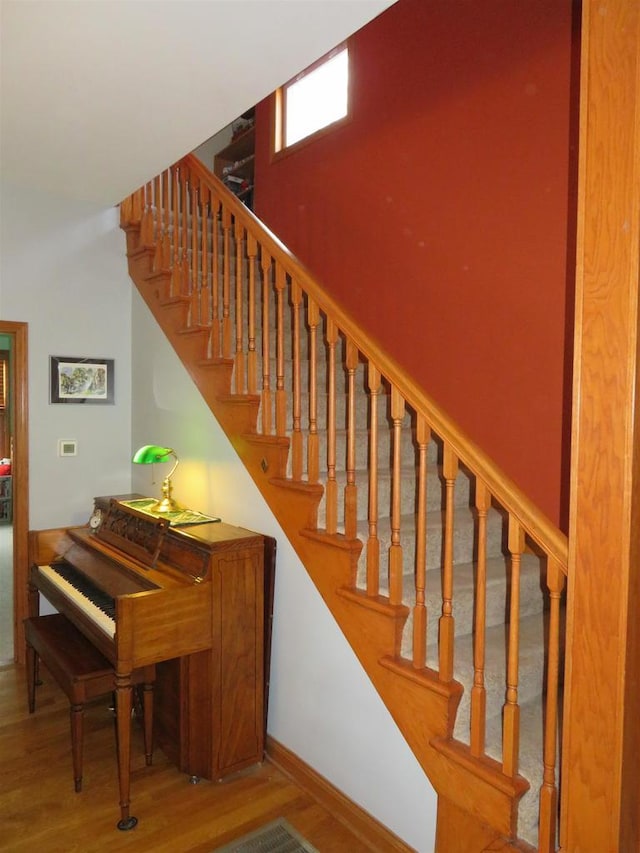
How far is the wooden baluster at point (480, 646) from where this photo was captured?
178 centimetres

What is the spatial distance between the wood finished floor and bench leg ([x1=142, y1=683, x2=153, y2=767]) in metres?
0.05

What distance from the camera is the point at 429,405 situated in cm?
189

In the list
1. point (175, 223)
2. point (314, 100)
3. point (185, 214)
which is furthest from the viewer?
point (314, 100)

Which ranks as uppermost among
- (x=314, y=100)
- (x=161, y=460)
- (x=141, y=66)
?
(x=314, y=100)

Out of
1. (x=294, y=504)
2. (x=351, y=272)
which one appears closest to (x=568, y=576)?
(x=294, y=504)

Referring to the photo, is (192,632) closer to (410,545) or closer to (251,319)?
(410,545)

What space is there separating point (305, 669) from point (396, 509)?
3.05ft

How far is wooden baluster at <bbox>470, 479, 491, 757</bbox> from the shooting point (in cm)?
178

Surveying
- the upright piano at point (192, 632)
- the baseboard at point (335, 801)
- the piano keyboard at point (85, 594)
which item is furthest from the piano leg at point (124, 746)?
the baseboard at point (335, 801)

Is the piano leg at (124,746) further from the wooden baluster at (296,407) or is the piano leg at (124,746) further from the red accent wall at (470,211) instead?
the red accent wall at (470,211)

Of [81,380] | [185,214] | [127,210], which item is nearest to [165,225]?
[185,214]

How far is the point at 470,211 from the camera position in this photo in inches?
117

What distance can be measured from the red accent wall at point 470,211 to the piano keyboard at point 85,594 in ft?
6.24

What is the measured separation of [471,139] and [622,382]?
2028 mm
